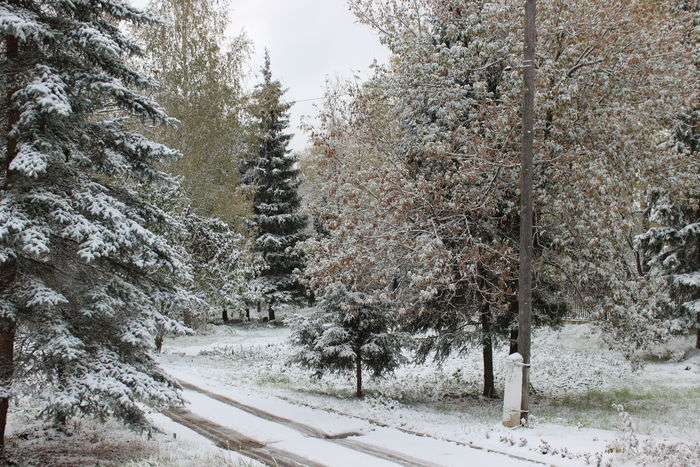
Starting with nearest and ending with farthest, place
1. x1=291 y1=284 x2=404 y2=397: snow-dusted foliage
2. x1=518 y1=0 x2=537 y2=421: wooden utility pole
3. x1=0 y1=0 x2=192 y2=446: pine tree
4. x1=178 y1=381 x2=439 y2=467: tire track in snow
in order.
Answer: x1=0 y1=0 x2=192 y2=446: pine tree → x1=178 y1=381 x2=439 y2=467: tire track in snow → x1=518 y1=0 x2=537 y2=421: wooden utility pole → x1=291 y1=284 x2=404 y2=397: snow-dusted foliage

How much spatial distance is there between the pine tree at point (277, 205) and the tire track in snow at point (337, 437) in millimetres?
23594

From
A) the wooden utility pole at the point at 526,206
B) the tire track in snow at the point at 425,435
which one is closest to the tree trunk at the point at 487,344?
the wooden utility pole at the point at 526,206

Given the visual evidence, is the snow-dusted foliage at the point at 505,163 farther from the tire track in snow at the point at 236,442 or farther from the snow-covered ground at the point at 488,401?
the tire track in snow at the point at 236,442

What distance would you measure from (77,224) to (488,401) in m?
12.8

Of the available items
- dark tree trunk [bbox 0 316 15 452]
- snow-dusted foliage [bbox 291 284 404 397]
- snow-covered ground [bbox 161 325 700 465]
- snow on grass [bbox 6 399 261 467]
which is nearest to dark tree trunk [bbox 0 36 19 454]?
dark tree trunk [bbox 0 316 15 452]

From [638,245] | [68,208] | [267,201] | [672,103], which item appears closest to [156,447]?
[68,208]

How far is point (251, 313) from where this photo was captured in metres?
51.4

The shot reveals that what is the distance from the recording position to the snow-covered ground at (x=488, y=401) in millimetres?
9977

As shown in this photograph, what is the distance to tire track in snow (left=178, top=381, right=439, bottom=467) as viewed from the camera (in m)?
9.29

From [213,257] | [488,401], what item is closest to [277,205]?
[213,257]

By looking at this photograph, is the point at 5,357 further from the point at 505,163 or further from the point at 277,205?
the point at 277,205

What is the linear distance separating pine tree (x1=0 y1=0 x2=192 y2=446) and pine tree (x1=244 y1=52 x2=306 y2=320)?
28536 millimetres

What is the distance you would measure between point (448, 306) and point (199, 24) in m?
21.0

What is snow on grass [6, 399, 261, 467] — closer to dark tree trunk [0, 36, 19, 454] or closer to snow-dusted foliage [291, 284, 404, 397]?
dark tree trunk [0, 36, 19, 454]
